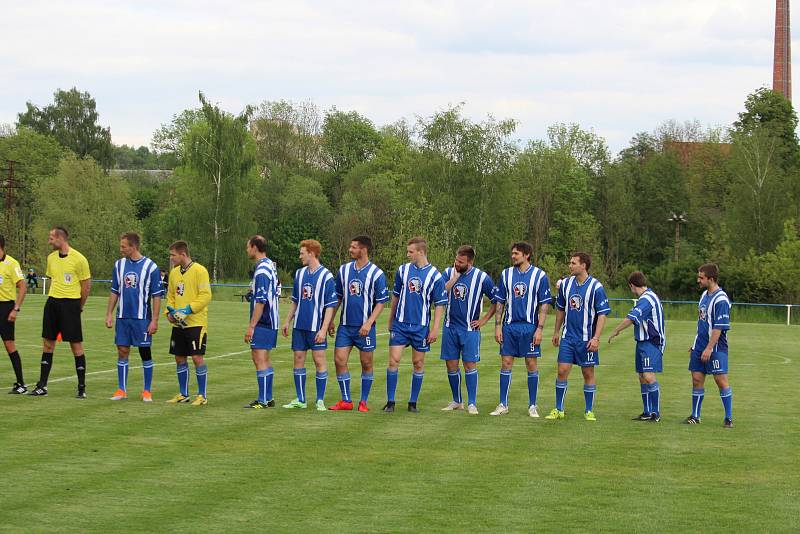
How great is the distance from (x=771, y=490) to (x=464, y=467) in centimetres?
272

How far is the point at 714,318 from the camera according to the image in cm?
1389

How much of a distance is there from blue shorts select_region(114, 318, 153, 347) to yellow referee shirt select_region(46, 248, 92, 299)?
2.88ft

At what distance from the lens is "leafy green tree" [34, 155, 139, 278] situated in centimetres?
8069

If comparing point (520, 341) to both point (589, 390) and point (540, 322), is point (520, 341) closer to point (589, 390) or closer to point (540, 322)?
point (540, 322)

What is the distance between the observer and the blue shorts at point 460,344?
47.8 ft

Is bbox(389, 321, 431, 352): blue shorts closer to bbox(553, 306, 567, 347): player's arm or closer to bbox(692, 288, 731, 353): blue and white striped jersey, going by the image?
bbox(553, 306, 567, 347): player's arm

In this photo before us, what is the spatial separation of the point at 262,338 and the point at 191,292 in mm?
1104

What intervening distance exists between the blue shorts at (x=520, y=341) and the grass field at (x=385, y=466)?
881 mm

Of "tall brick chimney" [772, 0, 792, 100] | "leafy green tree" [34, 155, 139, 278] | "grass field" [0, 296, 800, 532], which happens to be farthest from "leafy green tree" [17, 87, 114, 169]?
"grass field" [0, 296, 800, 532]

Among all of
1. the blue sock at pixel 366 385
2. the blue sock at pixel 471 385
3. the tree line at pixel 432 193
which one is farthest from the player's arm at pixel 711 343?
the tree line at pixel 432 193

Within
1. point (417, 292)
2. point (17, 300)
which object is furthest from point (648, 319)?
point (17, 300)

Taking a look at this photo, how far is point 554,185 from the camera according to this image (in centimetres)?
9194

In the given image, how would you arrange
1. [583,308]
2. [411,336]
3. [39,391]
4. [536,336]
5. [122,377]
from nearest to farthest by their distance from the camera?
[583,308] → [536,336] → [411,336] → [122,377] → [39,391]

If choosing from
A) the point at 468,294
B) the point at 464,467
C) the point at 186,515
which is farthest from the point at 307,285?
the point at 186,515
